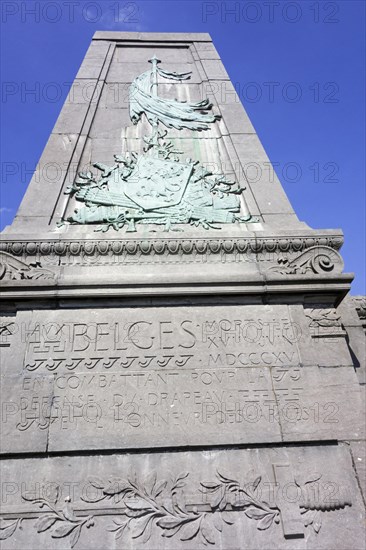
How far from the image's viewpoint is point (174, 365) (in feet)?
16.2

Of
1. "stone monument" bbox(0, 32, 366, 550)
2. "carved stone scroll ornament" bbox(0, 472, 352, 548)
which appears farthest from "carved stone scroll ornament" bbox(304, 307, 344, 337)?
"carved stone scroll ornament" bbox(0, 472, 352, 548)

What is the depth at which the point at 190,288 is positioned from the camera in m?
5.34

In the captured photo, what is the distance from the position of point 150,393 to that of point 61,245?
215 centimetres

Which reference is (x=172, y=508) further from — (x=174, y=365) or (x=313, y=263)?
(x=313, y=263)

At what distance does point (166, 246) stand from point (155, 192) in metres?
1.18

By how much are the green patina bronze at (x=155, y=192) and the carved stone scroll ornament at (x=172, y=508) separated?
3156 millimetres

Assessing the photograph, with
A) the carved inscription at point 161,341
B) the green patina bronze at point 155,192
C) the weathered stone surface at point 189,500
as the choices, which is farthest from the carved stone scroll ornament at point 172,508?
the green patina bronze at point 155,192

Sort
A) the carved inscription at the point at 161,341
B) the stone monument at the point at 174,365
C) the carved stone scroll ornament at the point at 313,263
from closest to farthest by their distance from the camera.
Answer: the stone monument at the point at 174,365 < the carved inscription at the point at 161,341 < the carved stone scroll ornament at the point at 313,263

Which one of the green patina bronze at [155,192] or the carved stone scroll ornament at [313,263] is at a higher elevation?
the green patina bronze at [155,192]

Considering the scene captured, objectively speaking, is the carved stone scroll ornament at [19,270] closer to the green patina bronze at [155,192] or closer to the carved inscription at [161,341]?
the carved inscription at [161,341]

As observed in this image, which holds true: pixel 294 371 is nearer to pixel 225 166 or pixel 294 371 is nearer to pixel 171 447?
pixel 171 447

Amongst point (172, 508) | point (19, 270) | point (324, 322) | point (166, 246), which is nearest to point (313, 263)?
point (324, 322)

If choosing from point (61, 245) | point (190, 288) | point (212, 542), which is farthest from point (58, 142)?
point (212, 542)

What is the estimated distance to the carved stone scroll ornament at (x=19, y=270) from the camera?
17.5 feet
